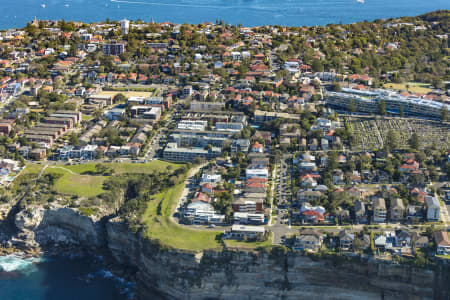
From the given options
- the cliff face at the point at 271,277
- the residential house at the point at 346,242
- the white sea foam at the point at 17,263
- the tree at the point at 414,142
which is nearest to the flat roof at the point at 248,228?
the cliff face at the point at 271,277

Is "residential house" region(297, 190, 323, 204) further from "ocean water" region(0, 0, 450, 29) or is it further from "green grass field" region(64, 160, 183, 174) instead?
"ocean water" region(0, 0, 450, 29)

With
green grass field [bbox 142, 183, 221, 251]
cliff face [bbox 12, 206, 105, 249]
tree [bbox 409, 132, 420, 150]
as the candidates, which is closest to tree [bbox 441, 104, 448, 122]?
tree [bbox 409, 132, 420, 150]

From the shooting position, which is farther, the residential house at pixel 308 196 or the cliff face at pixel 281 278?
the residential house at pixel 308 196

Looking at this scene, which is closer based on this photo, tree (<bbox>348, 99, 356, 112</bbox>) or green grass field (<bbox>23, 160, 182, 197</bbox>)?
green grass field (<bbox>23, 160, 182, 197</bbox>)

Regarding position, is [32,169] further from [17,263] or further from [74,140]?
[17,263]

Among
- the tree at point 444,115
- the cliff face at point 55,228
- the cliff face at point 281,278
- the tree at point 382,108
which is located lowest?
the cliff face at point 281,278

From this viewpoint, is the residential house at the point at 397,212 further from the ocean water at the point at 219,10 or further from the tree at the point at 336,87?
the ocean water at the point at 219,10

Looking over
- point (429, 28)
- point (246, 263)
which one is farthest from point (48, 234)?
point (429, 28)

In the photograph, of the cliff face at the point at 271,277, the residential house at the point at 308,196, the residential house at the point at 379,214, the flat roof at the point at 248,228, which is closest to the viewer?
the cliff face at the point at 271,277
